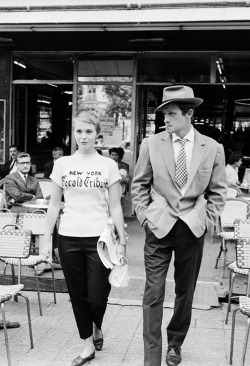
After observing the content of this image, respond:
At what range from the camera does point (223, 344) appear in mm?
4660

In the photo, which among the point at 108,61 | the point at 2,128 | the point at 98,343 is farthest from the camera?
the point at 2,128

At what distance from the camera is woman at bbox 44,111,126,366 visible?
3.99m

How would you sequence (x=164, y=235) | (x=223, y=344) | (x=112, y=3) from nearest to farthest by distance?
1. (x=164, y=235)
2. (x=223, y=344)
3. (x=112, y=3)

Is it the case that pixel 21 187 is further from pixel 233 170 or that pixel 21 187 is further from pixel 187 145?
pixel 187 145

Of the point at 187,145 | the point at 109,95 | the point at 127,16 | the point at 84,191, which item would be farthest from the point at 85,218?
the point at 109,95

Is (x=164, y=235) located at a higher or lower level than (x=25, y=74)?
lower

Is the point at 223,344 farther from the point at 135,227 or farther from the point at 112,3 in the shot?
the point at 112,3

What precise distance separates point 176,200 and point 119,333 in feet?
5.50

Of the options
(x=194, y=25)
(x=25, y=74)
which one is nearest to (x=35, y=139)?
(x=25, y=74)

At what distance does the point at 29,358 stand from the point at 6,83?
309 inches

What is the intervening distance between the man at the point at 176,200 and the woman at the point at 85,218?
0.26 meters

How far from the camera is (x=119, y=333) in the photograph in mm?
4891

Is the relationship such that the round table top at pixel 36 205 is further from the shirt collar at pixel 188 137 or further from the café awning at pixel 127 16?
the shirt collar at pixel 188 137

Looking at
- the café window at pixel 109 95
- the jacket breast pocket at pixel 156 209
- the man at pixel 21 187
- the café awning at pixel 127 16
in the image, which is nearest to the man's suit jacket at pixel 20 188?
the man at pixel 21 187
